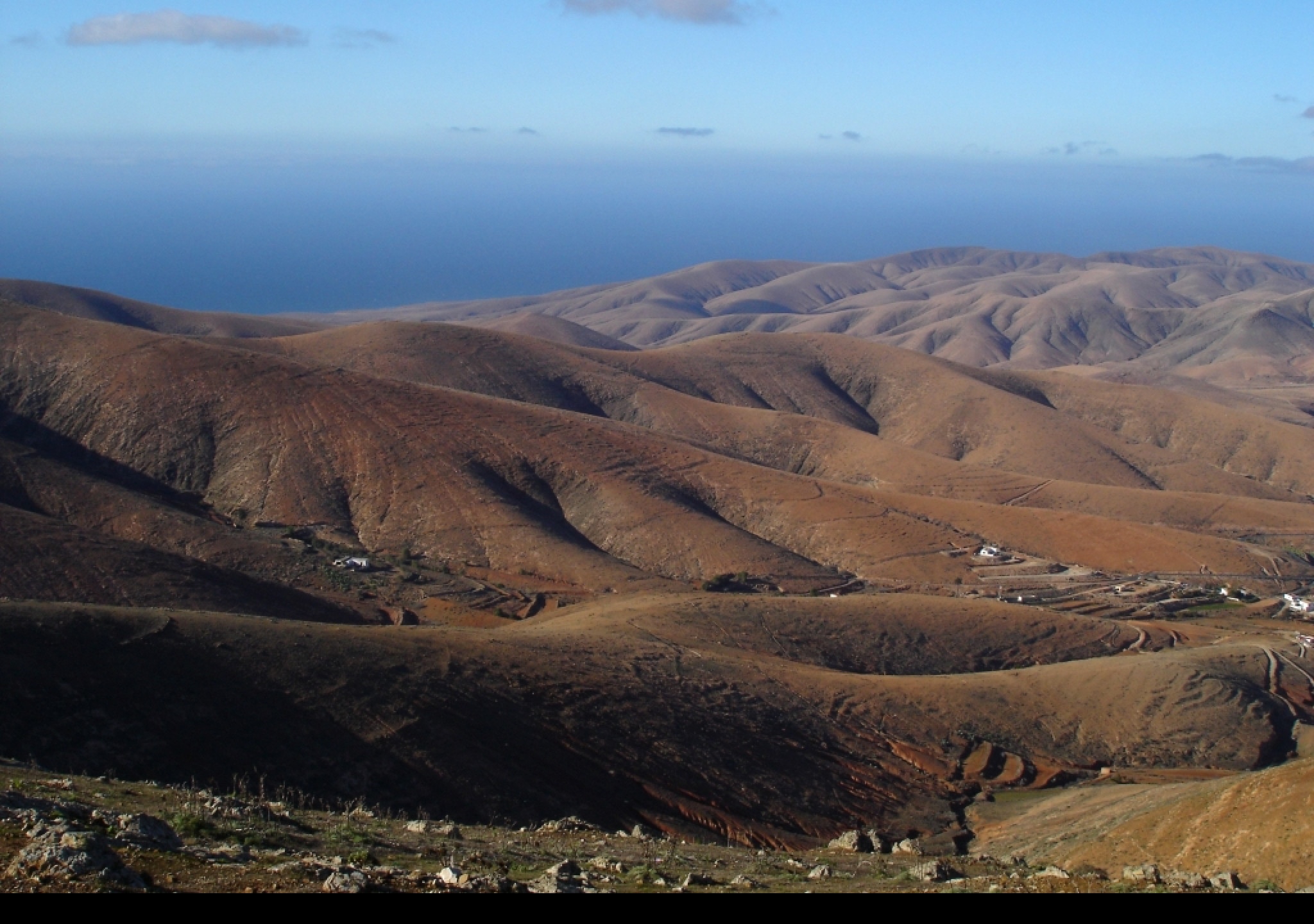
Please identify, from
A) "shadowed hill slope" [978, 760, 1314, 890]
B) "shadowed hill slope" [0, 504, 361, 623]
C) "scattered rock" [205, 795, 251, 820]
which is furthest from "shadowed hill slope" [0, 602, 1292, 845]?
"shadowed hill slope" [0, 504, 361, 623]

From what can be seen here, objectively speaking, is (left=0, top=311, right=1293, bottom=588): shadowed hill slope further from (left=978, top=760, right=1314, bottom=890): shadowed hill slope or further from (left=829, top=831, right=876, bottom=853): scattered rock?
(left=978, top=760, right=1314, bottom=890): shadowed hill slope

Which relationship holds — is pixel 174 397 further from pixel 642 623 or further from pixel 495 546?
pixel 642 623

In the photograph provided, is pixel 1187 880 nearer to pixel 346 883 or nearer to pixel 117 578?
pixel 346 883

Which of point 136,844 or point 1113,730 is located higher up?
point 136,844

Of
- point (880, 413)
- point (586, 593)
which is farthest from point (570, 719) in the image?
point (880, 413)

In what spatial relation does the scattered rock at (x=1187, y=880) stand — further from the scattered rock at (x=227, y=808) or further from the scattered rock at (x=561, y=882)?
the scattered rock at (x=227, y=808)

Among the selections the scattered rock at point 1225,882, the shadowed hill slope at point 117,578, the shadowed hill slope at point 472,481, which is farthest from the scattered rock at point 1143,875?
the shadowed hill slope at point 472,481
